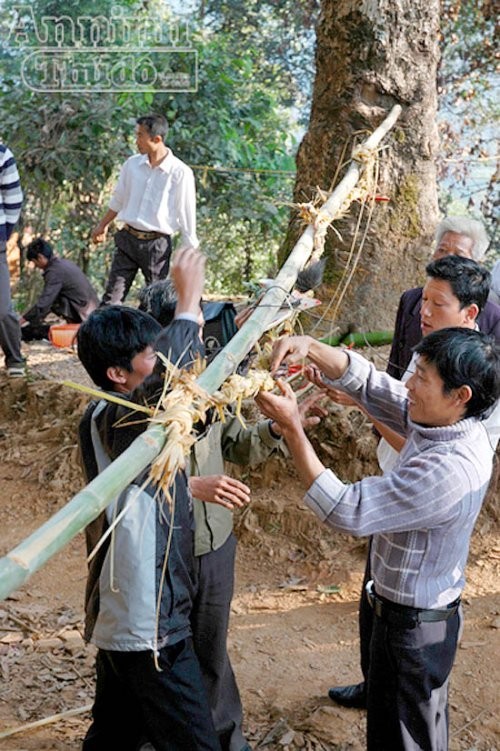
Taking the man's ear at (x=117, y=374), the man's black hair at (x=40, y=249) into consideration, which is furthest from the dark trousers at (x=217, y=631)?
the man's black hair at (x=40, y=249)

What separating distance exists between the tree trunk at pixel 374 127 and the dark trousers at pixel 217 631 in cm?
256

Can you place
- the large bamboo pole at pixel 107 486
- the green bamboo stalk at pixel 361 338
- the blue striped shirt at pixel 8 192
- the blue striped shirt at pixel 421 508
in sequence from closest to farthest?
the large bamboo pole at pixel 107 486, the blue striped shirt at pixel 421 508, the green bamboo stalk at pixel 361 338, the blue striped shirt at pixel 8 192

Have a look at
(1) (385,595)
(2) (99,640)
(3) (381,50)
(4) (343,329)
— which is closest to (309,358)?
(1) (385,595)

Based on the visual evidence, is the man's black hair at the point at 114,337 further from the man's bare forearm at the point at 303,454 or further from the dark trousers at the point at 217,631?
the dark trousers at the point at 217,631

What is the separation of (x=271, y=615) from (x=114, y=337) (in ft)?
7.67

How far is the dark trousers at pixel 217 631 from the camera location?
8.43 ft

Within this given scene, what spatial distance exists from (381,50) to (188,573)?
146 inches

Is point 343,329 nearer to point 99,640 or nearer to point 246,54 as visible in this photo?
point 99,640

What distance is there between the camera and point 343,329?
514cm

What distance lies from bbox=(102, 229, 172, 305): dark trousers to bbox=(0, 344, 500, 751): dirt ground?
39.2 inches

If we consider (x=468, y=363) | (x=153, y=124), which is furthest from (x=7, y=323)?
(x=468, y=363)

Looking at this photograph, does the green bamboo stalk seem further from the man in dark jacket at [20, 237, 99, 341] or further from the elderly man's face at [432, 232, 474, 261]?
the man in dark jacket at [20, 237, 99, 341]

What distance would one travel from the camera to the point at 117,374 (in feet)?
7.22

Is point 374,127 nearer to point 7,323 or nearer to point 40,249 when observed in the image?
point 7,323
